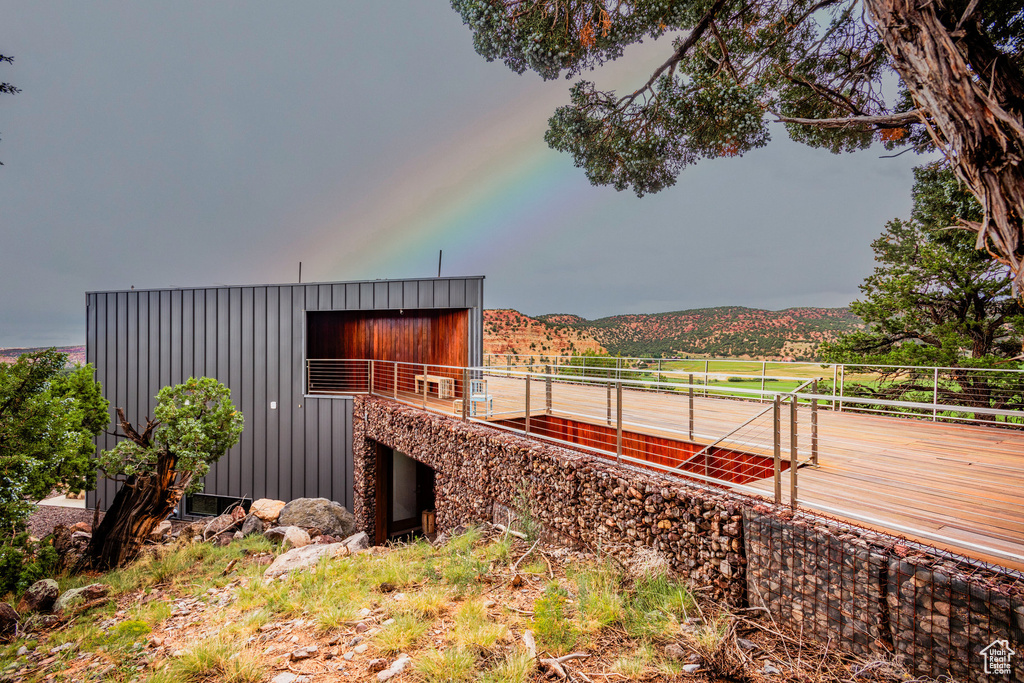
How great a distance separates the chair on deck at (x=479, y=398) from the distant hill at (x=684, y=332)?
15.1 metres

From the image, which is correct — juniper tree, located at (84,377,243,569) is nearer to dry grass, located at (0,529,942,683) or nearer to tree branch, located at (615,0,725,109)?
dry grass, located at (0,529,942,683)

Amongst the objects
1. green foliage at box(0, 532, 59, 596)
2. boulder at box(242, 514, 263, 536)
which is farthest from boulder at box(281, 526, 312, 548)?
green foliage at box(0, 532, 59, 596)

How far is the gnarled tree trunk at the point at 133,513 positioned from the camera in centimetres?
682

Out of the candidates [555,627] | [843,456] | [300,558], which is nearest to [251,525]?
[300,558]

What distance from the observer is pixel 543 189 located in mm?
32219

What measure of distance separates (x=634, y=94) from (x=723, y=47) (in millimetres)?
2200

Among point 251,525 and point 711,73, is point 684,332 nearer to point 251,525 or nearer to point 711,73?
point 711,73

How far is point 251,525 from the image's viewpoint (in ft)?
27.4

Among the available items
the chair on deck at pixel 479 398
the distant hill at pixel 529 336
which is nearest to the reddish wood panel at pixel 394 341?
the chair on deck at pixel 479 398

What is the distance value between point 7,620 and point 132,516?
2157 mm

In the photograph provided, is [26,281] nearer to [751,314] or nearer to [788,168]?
[751,314]

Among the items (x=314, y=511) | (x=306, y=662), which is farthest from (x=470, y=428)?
(x=314, y=511)

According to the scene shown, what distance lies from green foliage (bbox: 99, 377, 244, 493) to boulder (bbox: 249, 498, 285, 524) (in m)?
2.06

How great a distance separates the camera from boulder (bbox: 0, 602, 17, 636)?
471cm
